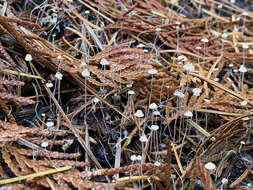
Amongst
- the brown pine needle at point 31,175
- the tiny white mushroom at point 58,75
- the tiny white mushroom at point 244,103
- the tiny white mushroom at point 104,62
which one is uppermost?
the tiny white mushroom at point 104,62

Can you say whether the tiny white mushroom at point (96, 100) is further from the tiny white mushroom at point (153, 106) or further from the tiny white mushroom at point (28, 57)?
the tiny white mushroom at point (28, 57)

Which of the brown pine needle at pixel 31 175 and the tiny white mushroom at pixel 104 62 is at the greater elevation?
the tiny white mushroom at pixel 104 62

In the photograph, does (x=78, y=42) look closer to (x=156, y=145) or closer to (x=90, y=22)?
(x=90, y=22)

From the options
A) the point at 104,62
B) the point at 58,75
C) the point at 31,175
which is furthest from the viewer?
the point at 104,62

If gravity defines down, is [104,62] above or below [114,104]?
above

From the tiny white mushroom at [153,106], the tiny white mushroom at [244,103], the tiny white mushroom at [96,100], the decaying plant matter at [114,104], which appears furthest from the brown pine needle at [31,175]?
the tiny white mushroom at [244,103]

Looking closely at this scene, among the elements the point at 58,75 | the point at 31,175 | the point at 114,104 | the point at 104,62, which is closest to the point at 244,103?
the point at 114,104

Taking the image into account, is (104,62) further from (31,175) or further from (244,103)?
(244,103)

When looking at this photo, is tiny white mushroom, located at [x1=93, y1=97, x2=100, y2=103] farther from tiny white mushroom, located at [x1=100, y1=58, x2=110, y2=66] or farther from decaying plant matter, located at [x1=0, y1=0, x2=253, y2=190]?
tiny white mushroom, located at [x1=100, y1=58, x2=110, y2=66]
